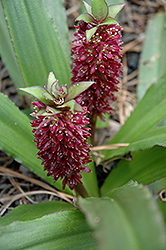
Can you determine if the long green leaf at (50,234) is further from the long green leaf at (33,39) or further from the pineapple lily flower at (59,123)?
the long green leaf at (33,39)

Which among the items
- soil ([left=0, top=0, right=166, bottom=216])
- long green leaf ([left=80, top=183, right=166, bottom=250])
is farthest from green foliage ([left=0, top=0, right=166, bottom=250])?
soil ([left=0, top=0, right=166, bottom=216])

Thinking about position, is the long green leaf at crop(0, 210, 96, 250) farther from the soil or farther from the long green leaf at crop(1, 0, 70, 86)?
the long green leaf at crop(1, 0, 70, 86)

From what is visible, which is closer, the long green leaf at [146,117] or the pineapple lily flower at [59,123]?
the pineapple lily flower at [59,123]

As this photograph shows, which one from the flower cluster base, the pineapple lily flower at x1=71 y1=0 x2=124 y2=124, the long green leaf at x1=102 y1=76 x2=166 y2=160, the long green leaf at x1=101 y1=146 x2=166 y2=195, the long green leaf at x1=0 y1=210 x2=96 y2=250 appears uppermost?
the pineapple lily flower at x1=71 y1=0 x2=124 y2=124

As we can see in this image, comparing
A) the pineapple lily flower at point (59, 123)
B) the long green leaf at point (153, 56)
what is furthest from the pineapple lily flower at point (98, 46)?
the long green leaf at point (153, 56)

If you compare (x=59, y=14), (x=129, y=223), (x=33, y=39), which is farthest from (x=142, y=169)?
(x=59, y=14)

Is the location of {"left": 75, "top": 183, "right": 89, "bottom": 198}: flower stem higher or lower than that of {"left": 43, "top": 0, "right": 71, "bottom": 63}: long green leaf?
lower
